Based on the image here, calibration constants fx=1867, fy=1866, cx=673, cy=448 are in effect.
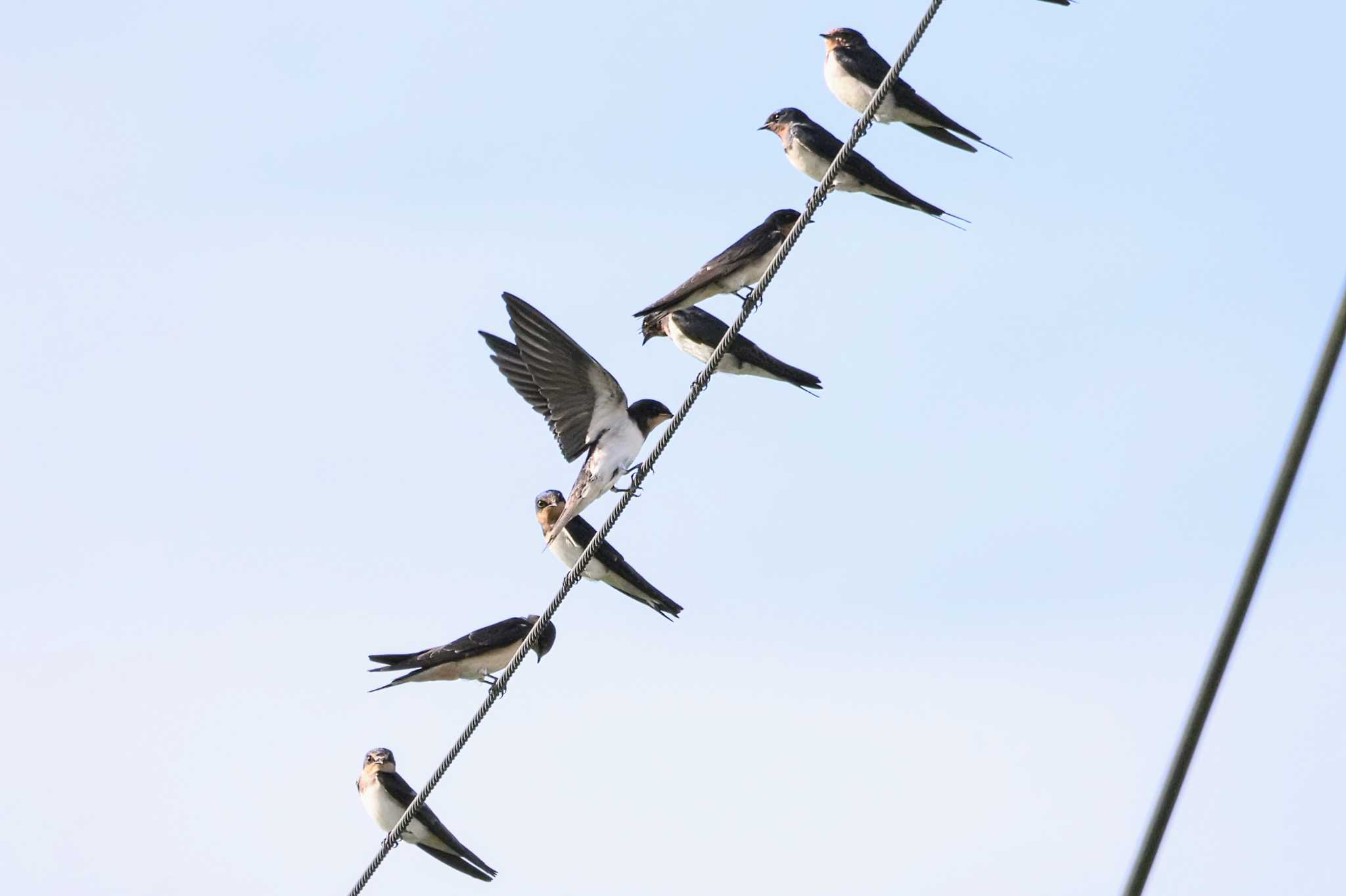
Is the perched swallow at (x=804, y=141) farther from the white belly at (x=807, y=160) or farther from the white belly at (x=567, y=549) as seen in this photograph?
the white belly at (x=567, y=549)

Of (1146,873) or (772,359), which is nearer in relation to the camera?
(1146,873)

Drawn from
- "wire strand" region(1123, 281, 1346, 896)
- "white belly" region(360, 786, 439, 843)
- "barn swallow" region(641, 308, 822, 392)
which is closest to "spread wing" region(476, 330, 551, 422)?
"barn swallow" region(641, 308, 822, 392)

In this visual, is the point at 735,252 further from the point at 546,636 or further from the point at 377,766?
the point at 377,766

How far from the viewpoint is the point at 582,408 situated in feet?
26.1

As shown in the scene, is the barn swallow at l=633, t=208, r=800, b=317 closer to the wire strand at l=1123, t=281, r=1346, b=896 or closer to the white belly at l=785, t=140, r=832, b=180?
the white belly at l=785, t=140, r=832, b=180

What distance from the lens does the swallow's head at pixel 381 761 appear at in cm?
1076

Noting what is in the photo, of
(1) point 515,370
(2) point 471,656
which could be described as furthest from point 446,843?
(1) point 515,370

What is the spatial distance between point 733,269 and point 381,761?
4123mm

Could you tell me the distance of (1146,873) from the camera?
240 cm

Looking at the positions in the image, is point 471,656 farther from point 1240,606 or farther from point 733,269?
point 1240,606

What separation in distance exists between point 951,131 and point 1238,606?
5833 millimetres

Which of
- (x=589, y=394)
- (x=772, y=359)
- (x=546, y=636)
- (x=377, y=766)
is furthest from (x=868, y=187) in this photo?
(x=377, y=766)

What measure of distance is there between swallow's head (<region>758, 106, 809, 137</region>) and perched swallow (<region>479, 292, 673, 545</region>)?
76.4 inches

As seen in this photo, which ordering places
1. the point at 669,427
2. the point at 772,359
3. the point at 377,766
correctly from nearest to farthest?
the point at 669,427, the point at 772,359, the point at 377,766
